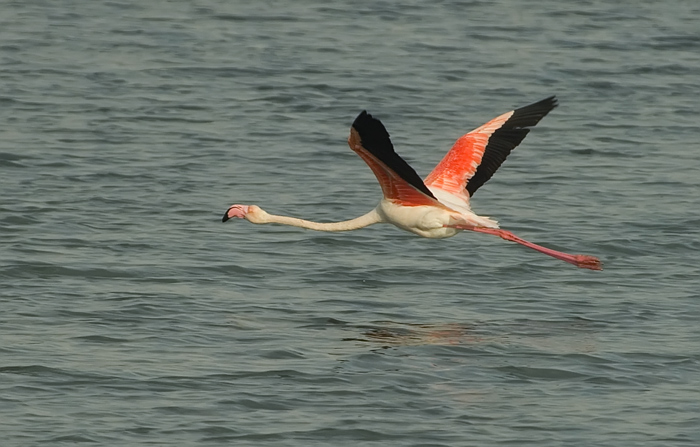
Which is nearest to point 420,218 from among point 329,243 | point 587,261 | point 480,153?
point 480,153

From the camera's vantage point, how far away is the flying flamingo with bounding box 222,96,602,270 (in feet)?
36.7

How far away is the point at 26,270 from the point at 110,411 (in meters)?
3.60

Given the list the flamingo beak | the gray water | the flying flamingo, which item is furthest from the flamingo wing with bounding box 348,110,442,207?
the flamingo beak

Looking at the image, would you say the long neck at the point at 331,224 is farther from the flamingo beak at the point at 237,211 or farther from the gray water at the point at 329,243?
the gray water at the point at 329,243

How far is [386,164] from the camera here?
37.2 ft

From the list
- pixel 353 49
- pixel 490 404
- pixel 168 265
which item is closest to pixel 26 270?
pixel 168 265

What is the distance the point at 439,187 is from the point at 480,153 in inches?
18.3

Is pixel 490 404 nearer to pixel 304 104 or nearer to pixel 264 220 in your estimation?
pixel 264 220

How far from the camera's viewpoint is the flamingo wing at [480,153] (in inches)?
511

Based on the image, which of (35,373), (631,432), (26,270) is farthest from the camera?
(26,270)

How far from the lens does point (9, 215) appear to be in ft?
50.1

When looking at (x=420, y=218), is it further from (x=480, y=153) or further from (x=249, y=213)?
(x=249, y=213)

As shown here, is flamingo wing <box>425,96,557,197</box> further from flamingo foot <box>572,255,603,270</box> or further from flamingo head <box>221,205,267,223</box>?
flamingo head <box>221,205,267,223</box>

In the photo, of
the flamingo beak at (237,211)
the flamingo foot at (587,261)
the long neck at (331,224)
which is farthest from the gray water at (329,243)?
the flamingo beak at (237,211)
